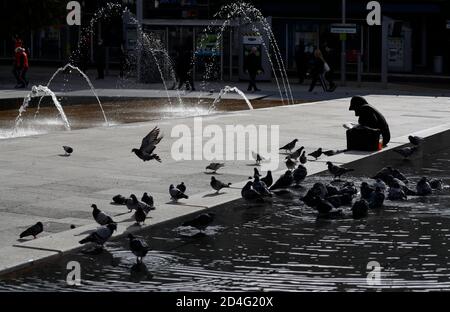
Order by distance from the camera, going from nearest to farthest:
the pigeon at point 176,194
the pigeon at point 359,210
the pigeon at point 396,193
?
the pigeon at point 359,210 < the pigeon at point 176,194 < the pigeon at point 396,193

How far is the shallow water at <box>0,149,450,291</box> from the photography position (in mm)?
7434

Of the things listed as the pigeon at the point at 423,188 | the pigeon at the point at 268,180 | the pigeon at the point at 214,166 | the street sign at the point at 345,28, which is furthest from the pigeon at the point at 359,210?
the street sign at the point at 345,28

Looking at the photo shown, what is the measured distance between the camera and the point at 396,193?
1136 cm

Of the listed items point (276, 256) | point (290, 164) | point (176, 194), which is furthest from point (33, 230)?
point (290, 164)

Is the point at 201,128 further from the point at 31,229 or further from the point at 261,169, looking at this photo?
the point at 31,229

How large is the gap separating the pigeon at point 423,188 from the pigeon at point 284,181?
Result: 155 centimetres

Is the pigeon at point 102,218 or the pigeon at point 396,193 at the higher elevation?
the pigeon at point 102,218

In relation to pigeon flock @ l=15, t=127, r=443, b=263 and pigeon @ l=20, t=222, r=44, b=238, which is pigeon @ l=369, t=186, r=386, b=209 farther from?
pigeon @ l=20, t=222, r=44, b=238

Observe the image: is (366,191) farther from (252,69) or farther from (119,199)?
(252,69)

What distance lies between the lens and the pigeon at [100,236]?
332 inches

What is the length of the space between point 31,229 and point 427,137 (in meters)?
11.8

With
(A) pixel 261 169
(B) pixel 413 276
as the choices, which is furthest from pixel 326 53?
(B) pixel 413 276

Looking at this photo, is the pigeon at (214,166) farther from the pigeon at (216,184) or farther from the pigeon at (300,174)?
the pigeon at (216,184)

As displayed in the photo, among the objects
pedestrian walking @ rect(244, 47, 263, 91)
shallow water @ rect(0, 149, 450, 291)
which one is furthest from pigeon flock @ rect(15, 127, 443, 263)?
pedestrian walking @ rect(244, 47, 263, 91)
